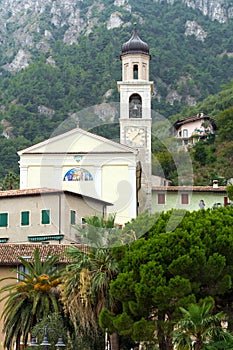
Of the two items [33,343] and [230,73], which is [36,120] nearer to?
[230,73]

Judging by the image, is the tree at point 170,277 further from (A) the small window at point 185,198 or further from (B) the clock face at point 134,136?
(B) the clock face at point 134,136

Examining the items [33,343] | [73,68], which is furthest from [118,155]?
[73,68]

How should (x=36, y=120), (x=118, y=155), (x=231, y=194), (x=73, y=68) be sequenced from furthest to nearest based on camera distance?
(x=73, y=68), (x=36, y=120), (x=118, y=155), (x=231, y=194)

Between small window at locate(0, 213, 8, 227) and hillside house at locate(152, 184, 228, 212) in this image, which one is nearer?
small window at locate(0, 213, 8, 227)

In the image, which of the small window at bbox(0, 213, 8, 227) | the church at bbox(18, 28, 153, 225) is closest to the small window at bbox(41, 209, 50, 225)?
the small window at bbox(0, 213, 8, 227)

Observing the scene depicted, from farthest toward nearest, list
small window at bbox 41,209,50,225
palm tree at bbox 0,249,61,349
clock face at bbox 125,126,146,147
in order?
clock face at bbox 125,126,146,147
small window at bbox 41,209,50,225
palm tree at bbox 0,249,61,349

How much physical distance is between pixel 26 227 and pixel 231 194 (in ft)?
37.2

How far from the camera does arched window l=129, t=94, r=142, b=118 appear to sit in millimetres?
60906

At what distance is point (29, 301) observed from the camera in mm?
29688

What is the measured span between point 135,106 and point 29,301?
111 ft

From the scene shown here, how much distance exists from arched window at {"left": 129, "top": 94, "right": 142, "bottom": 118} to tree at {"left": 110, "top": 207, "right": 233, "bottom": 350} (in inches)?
1292

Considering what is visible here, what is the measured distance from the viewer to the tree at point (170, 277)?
2606 centimetres

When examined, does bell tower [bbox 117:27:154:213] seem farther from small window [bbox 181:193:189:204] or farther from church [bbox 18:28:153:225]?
church [bbox 18:28:153:225]

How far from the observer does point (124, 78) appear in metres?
61.9
